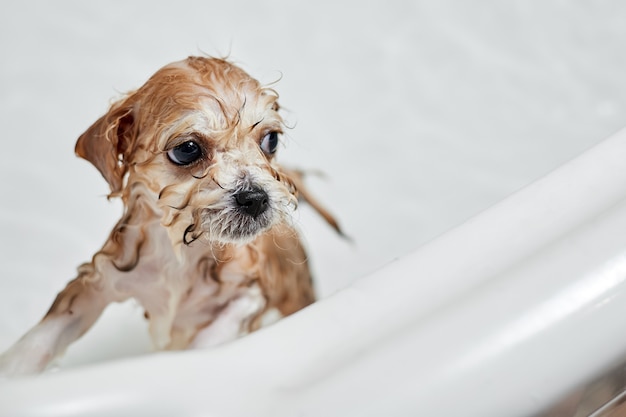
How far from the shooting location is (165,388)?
0.45 m

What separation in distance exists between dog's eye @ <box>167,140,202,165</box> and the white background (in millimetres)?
358

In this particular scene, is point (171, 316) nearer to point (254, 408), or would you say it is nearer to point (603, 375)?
point (254, 408)

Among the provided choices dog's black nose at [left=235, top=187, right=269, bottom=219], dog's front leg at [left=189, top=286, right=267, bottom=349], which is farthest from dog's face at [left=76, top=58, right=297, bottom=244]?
dog's front leg at [left=189, top=286, right=267, bottom=349]

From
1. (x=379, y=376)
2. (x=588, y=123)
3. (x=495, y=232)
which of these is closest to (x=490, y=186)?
(x=588, y=123)

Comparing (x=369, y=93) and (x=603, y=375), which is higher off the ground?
(x=369, y=93)

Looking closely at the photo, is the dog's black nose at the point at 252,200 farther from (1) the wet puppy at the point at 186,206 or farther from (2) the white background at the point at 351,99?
(2) the white background at the point at 351,99

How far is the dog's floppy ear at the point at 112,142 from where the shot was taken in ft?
1.70

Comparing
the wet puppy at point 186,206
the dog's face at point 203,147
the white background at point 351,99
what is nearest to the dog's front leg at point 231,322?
the wet puppy at point 186,206

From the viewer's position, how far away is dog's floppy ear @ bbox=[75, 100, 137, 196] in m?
0.52

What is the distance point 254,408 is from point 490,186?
603mm

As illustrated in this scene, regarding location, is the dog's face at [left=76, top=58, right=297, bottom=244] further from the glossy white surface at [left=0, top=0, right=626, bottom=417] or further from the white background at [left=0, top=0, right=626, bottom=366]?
the white background at [left=0, top=0, right=626, bottom=366]

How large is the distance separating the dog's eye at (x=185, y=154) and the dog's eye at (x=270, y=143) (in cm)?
4

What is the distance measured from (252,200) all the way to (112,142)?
0.10 metres

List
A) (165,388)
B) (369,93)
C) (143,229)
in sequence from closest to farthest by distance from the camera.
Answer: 1. (165,388)
2. (143,229)
3. (369,93)
